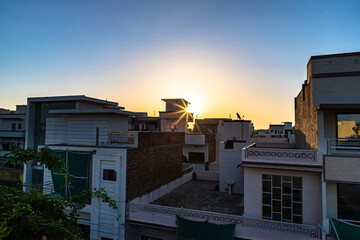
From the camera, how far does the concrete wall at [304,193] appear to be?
981cm

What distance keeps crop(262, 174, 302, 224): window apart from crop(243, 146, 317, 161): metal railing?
1021 millimetres

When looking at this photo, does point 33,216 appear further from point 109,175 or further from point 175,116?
point 175,116

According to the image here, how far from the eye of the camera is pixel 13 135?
32.8m

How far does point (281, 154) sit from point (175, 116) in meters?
25.4

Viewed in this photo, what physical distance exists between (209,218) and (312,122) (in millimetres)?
7055

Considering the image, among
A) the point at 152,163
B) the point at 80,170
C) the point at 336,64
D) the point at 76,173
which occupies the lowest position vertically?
the point at 76,173

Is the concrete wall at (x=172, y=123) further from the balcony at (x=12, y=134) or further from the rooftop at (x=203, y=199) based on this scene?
the balcony at (x=12, y=134)

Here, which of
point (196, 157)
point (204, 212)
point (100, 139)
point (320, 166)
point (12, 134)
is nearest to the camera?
point (320, 166)

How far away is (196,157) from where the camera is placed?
2902cm

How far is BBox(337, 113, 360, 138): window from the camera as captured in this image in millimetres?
9570

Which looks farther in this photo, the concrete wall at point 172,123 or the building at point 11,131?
the concrete wall at point 172,123

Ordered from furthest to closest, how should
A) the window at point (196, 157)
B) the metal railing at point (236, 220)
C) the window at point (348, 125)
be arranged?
the window at point (196, 157) < the window at point (348, 125) < the metal railing at point (236, 220)

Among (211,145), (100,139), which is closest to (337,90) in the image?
(100,139)

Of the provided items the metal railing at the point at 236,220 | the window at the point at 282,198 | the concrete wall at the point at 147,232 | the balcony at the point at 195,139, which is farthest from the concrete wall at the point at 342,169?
the balcony at the point at 195,139
